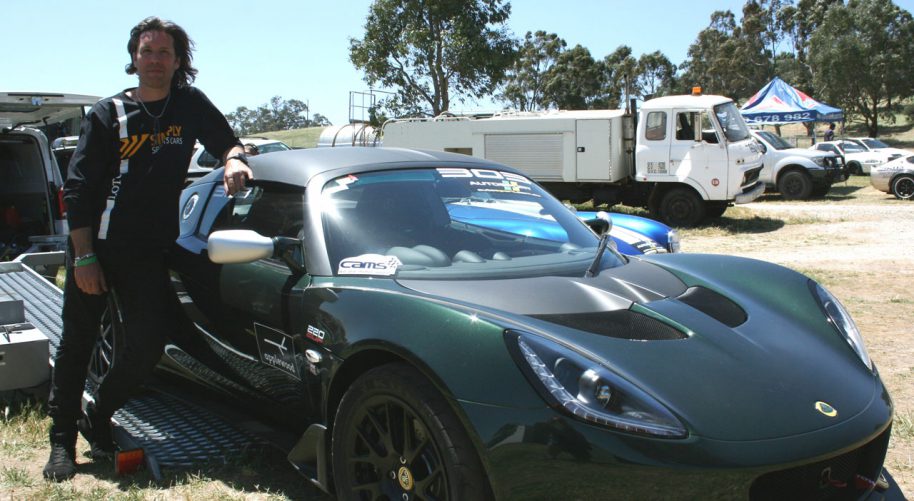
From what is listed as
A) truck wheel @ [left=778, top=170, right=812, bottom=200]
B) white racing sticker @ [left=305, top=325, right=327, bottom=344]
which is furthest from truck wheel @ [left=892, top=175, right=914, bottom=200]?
white racing sticker @ [left=305, top=325, right=327, bottom=344]

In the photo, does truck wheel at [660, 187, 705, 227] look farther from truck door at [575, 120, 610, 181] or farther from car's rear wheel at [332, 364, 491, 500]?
car's rear wheel at [332, 364, 491, 500]

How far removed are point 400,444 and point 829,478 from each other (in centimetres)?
123

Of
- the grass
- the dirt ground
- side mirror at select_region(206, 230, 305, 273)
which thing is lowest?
the dirt ground

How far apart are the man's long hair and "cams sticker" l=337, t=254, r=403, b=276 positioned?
132 centimetres

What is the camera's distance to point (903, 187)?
17.8 meters

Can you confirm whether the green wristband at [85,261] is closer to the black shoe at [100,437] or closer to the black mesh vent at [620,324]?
the black shoe at [100,437]

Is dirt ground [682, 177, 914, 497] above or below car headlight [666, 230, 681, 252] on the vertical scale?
below

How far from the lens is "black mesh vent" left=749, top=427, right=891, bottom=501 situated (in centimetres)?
201

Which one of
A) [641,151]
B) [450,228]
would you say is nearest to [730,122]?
[641,151]

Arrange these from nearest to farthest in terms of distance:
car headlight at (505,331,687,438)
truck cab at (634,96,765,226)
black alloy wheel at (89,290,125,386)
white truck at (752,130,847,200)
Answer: car headlight at (505,331,687,438) → black alloy wheel at (89,290,125,386) → truck cab at (634,96,765,226) → white truck at (752,130,847,200)

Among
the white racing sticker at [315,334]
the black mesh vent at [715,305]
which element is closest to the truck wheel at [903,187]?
the black mesh vent at [715,305]

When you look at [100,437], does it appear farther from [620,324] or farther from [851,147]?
[851,147]

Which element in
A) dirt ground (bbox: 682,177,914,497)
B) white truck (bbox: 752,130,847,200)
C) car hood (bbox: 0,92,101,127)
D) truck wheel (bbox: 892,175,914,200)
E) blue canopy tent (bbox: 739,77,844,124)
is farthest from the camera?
blue canopy tent (bbox: 739,77,844,124)

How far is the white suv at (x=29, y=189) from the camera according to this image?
22.8 feet
